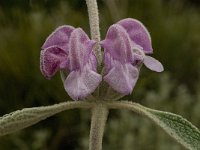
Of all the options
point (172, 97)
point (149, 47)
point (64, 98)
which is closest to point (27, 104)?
point (64, 98)

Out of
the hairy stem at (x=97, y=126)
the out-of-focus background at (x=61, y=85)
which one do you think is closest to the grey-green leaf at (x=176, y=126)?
the hairy stem at (x=97, y=126)

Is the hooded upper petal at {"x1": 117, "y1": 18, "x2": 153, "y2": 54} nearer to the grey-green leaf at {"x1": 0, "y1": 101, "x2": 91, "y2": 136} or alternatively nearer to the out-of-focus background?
the grey-green leaf at {"x1": 0, "y1": 101, "x2": 91, "y2": 136}

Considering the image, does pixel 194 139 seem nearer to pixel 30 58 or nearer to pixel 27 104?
pixel 27 104

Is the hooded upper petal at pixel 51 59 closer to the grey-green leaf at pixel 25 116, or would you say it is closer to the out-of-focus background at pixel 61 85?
the grey-green leaf at pixel 25 116

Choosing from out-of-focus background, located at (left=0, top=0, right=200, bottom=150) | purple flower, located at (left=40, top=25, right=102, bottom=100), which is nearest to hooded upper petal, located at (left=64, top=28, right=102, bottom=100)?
purple flower, located at (left=40, top=25, right=102, bottom=100)

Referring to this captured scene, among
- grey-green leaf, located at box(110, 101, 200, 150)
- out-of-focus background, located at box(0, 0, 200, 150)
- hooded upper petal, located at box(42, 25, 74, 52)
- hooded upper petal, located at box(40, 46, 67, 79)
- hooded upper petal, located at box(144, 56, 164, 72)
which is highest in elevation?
hooded upper petal, located at box(42, 25, 74, 52)
